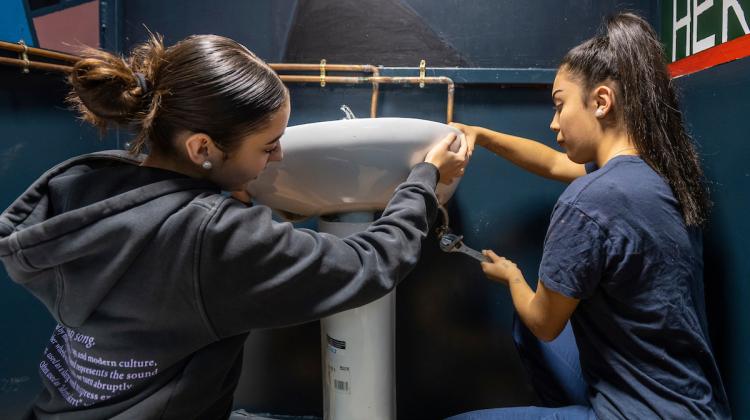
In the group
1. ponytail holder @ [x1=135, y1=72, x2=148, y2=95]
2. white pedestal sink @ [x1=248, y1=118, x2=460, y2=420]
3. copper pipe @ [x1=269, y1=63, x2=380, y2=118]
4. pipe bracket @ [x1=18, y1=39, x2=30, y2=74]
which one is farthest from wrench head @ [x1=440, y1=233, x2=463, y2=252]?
pipe bracket @ [x1=18, y1=39, x2=30, y2=74]

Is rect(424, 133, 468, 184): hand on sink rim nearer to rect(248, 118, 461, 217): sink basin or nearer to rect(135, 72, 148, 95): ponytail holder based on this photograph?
rect(248, 118, 461, 217): sink basin

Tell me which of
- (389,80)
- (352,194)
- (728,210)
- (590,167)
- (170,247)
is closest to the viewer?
(170,247)

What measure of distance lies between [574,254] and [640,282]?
11 cm

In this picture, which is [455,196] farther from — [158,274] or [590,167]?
[158,274]

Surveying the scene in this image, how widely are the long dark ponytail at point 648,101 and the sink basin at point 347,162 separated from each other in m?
0.27

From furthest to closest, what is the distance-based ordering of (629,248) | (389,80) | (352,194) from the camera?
1. (389,80)
2. (352,194)
3. (629,248)

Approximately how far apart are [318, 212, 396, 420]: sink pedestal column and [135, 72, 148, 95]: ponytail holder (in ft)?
1.52

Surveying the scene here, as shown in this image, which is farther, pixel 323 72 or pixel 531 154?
pixel 323 72

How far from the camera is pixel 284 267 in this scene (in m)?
0.63

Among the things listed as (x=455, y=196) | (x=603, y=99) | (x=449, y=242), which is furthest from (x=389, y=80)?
(x=603, y=99)

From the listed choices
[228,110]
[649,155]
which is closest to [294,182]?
[228,110]

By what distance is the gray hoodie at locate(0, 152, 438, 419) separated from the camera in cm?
59

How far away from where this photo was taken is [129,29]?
137cm

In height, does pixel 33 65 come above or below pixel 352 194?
above
